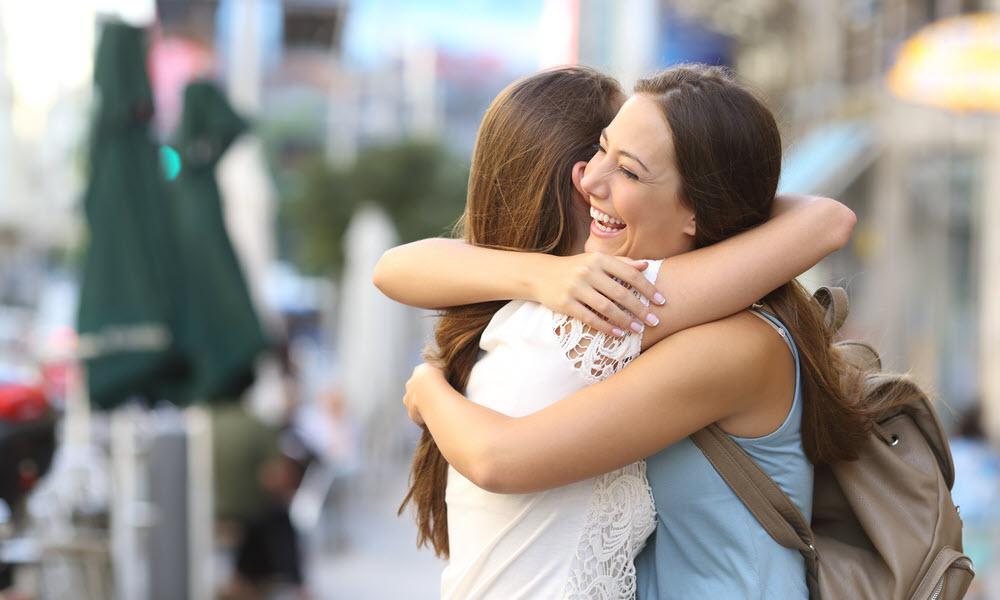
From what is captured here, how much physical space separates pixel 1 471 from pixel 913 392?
11.2ft

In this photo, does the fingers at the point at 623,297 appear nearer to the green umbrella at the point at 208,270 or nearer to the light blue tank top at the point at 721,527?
the light blue tank top at the point at 721,527

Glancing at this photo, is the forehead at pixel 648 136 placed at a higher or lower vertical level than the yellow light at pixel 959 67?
higher

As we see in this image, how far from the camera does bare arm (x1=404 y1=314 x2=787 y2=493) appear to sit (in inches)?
67.0

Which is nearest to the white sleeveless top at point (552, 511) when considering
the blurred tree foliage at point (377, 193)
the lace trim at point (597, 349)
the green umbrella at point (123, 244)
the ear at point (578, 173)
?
the lace trim at point (597, 349)

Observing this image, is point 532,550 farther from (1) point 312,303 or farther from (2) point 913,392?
(1) point 312,303

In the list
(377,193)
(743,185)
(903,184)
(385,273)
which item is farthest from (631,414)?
(377,193)

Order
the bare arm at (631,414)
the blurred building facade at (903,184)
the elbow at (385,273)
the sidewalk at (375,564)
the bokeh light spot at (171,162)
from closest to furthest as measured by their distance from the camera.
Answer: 1. the bare arm at (631,414)
2. the elbow at (385,273)
3. the bokeh light spot at (171,162)
4. the sidewalk at (375,564)
5. the blurred building facade at (903,184)

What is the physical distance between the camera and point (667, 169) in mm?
1823

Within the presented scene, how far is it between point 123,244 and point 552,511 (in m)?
4.49

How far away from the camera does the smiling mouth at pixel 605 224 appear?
1.89 m

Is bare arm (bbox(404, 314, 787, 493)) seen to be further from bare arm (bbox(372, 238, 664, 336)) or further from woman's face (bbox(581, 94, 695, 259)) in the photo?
woman's face (bbox(581, 94, 695, 259))

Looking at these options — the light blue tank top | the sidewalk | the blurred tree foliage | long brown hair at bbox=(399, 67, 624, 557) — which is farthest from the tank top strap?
the blurred tree foliage

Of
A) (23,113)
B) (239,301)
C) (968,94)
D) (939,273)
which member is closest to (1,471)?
(239,301)

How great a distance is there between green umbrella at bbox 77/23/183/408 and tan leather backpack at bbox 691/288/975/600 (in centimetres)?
437
